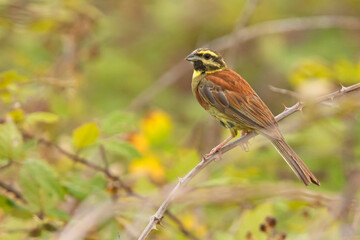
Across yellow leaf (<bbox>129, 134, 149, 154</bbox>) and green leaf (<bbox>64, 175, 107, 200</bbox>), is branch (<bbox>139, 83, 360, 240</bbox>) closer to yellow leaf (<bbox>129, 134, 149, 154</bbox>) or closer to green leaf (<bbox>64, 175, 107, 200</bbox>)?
green leaf (<bbox>64, 175, 107, 200</bbox>)

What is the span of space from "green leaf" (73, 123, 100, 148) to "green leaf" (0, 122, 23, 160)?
395mm

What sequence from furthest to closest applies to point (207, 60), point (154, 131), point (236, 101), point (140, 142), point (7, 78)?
point (140, 142) → point (154, 131) → point (207, 60) → point (236, 101) → point (7, 78)

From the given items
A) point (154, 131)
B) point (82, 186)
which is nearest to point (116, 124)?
point (82, 186)

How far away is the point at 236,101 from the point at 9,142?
67.8 inches

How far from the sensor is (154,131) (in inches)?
216

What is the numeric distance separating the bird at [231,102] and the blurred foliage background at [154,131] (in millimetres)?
204

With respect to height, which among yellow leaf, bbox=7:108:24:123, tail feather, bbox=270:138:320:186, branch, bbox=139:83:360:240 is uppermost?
yellow leaf, bbox=7:108:24:123

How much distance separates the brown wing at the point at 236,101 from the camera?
421 centimetres

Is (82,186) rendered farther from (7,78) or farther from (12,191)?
(7,78)

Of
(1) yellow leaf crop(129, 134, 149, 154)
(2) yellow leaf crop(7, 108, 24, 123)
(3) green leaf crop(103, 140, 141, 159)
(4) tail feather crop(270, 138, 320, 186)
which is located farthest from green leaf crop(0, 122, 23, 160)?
(1) yellow leaf crop(129, 134, 149, 154)

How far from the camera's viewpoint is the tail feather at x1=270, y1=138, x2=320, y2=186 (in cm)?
367

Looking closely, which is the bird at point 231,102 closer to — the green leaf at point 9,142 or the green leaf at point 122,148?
the green leaf at point 122,148

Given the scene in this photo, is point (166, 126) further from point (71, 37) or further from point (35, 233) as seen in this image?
point (35, 233)

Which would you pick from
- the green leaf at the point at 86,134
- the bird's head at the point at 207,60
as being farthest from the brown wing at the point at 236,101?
the green leaf at the point at 86,134
